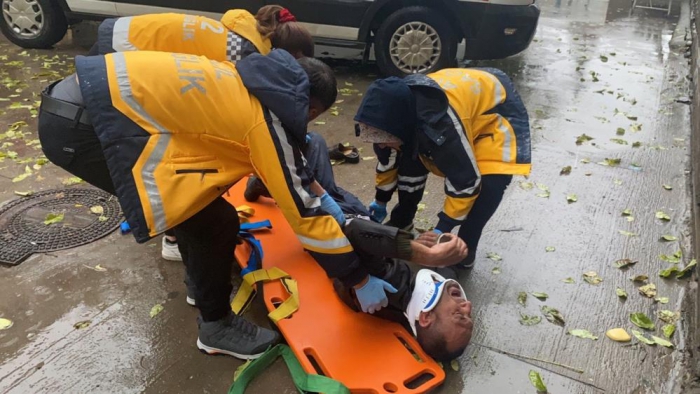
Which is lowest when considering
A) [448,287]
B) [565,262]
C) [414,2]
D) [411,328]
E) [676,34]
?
[676,34]

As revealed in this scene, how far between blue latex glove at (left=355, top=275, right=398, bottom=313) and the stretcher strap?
1.32 ft

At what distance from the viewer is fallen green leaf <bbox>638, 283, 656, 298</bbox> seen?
3008 millimetres

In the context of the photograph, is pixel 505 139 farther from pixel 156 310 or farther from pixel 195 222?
pixel 156 310

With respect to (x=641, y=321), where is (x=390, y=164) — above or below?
above

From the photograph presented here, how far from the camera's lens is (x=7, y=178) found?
3799mm

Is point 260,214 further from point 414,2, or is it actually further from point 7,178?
point 414,2

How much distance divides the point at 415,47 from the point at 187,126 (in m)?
4.56

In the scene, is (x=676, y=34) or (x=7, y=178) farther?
(x=676, y=34)

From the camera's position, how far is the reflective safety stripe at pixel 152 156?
6.03 feet

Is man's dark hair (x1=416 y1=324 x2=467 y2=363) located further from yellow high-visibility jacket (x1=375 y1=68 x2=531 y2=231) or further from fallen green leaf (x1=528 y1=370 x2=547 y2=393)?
yellow high-visibility jacket (x1=375 y1=68 x2=531 y2=231)

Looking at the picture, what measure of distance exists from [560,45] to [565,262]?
652 centimetres

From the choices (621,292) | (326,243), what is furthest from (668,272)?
(326,243)

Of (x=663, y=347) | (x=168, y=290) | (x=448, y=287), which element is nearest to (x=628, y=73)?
(x=663, y=347)

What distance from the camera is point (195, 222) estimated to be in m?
2.10
